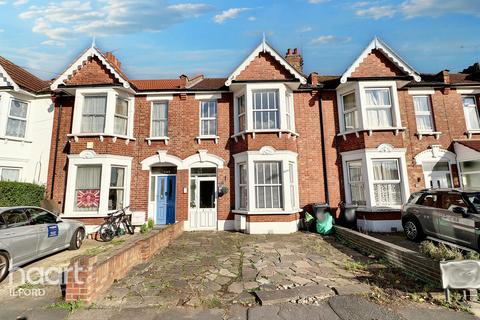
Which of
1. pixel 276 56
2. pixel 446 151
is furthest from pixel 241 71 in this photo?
pixel 446 151

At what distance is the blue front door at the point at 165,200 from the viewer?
11438 mm

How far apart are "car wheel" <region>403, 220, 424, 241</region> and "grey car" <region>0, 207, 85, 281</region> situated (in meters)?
11.6

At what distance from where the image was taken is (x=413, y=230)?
812cm

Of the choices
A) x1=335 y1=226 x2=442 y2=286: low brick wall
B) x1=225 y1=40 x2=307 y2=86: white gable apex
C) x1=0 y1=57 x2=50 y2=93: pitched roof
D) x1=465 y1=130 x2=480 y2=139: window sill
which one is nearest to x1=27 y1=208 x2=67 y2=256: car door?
x1=0 y1=57 x2=50 y2=93: pitched roof

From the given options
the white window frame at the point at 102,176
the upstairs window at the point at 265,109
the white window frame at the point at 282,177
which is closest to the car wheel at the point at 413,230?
the white window frame at the point at 282,177

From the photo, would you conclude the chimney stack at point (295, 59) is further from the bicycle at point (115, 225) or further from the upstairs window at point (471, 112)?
the bicycle at point (115, 225)

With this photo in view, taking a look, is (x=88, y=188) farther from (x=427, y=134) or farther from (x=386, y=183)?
(x=427, y=134)

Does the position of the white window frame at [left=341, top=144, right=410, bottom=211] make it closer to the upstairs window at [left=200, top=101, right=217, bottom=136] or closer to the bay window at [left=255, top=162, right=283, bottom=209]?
the bay window at [left=255, top=162, right=283, bottom=209]

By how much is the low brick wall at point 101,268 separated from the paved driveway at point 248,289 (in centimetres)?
22

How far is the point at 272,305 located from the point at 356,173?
869 centimetres

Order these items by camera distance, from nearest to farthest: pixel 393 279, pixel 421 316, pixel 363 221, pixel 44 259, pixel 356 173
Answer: pixel 421 316
pixel 393 279
pixel 44 259
pixel 363 221
pixel 356 173

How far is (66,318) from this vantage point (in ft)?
12.7

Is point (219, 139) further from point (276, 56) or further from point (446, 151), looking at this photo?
point (446, 151)

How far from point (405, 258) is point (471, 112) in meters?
11.1
